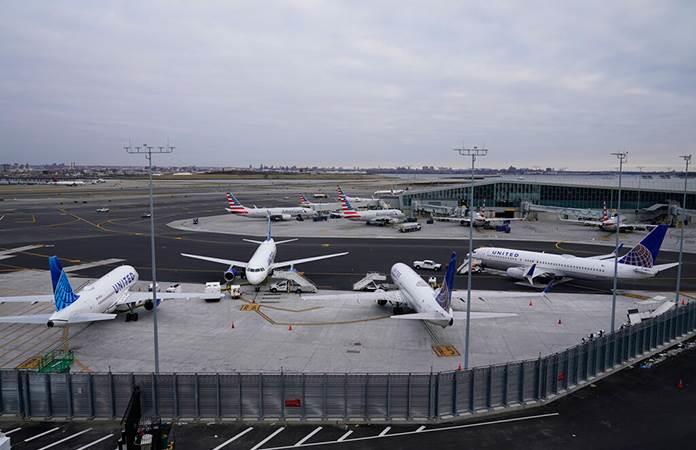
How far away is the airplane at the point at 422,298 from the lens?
3544 centimetres

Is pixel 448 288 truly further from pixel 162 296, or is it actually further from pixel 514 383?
pixel 162 296

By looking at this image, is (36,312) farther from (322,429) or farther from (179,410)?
(322,429)

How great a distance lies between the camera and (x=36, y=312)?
4453 cm

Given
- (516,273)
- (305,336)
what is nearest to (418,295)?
(305,336)

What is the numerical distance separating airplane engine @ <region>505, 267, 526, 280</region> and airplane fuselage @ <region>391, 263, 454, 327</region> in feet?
55.4

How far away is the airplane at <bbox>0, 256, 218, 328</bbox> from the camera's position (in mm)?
34781

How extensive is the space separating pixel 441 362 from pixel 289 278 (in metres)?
23.5

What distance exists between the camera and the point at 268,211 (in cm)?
10981

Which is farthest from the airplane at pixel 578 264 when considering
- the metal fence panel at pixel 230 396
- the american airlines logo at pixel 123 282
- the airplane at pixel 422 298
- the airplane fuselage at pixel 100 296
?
the airplane fuselage at pixel 100 296

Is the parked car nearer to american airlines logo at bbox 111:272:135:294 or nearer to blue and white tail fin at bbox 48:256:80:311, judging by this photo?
american airlines logo at bbox 111:272:135:294

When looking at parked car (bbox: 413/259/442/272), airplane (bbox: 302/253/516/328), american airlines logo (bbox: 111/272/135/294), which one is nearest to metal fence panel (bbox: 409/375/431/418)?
airplane (bbox: 302/253/516/328)

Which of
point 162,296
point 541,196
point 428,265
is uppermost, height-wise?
point 541,196

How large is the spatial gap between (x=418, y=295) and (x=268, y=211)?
74169 mm

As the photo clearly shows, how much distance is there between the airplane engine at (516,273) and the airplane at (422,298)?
425 inches
